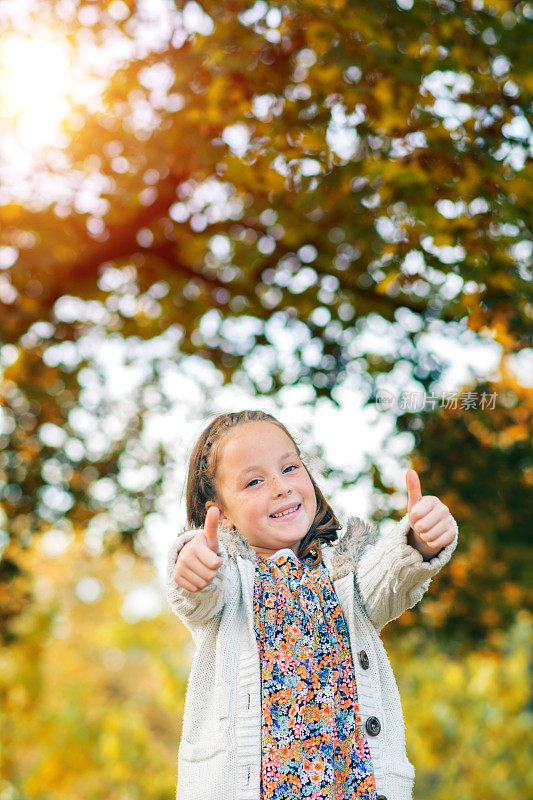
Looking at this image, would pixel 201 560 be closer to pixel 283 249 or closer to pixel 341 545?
pixel 341 545

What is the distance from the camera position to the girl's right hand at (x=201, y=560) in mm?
2100

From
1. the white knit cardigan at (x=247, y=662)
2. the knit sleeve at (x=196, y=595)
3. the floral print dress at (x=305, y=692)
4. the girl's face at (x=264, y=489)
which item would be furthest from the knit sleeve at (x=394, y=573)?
the knit sleeve at (x=196, y=595)

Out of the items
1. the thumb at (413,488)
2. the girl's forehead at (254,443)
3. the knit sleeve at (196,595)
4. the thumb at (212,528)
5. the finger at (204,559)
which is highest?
the girl's forehead at (254,443)

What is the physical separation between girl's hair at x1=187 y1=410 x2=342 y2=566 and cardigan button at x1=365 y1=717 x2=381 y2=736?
1.64ft

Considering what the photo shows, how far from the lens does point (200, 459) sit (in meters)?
2.57

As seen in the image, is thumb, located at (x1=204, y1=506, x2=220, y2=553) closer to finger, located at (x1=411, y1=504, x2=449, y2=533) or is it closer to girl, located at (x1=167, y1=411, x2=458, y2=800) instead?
girl, located at (x1=167, y1=411, x2=458, y2=800)

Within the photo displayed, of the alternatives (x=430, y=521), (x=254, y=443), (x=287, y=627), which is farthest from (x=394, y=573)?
(x=254, y=443)

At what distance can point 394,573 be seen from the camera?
2.21 meters

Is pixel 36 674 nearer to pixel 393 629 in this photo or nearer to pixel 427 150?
pixel 393 629

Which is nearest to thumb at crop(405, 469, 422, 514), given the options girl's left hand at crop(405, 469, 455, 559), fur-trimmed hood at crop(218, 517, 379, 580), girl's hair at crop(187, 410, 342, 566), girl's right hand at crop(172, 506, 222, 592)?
girl's left hand at crop(405, 469, 455, 559)

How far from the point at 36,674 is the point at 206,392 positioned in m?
13.2

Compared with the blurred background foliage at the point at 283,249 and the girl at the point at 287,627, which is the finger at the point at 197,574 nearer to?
the girl at the point at 287,627

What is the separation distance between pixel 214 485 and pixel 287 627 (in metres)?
0.50

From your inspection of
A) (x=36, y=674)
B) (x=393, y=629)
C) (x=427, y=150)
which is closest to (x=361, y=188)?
(x=427, y=150)
